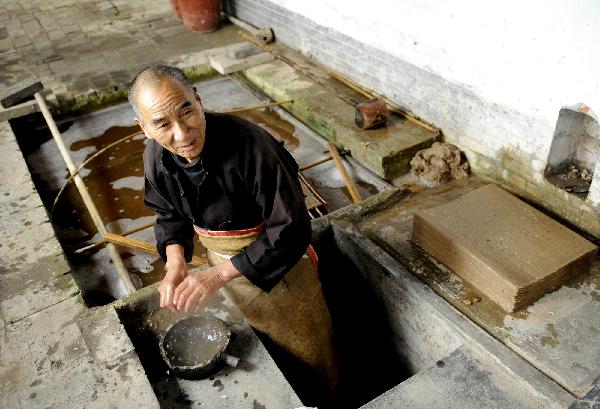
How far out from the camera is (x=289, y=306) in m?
3.32

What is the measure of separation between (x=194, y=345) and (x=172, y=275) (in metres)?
0.52

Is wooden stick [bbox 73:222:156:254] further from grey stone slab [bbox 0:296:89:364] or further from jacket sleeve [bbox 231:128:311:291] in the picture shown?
jacket sleeve [bbox 231:128:311:291]

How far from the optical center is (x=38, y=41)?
9.22 metres

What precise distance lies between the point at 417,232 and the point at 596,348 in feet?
4.56

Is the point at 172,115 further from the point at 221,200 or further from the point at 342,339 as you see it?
the point at 342,339

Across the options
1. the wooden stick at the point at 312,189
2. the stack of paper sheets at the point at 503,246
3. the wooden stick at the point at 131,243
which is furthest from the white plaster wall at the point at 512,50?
the wooden stick at the point at 131,243

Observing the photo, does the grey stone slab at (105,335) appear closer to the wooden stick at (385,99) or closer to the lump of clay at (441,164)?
the lump of clay at (441,164)

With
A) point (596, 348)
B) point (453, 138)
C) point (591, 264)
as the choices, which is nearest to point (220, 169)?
point (596, 348)

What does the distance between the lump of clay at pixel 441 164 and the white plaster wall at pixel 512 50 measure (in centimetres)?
21

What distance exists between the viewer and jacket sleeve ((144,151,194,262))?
3.17 m

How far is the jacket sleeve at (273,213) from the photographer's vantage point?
2697 millimetres

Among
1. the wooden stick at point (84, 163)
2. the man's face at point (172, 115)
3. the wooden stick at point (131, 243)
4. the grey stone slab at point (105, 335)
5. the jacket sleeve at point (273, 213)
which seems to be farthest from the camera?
the wooden stick at point (84, 163)

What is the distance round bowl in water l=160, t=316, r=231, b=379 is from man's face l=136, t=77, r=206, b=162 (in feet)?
4.11

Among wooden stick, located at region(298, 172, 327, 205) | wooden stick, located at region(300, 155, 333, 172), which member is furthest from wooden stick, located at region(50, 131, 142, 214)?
wooden stick, located at region(298, 172, 327, 205)
